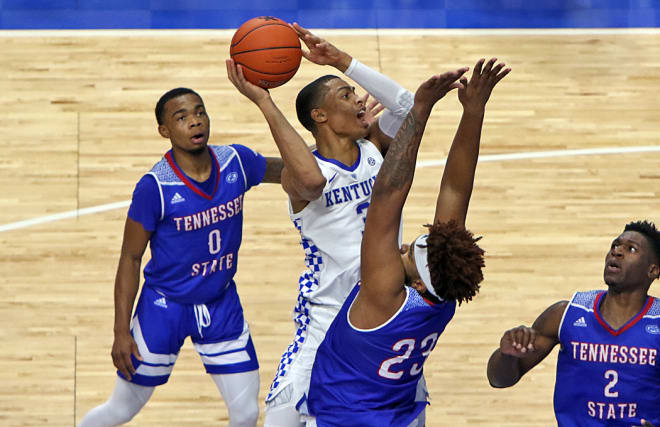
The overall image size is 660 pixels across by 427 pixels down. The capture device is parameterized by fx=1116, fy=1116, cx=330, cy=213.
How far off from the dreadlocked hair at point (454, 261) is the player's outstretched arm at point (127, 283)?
1970mm

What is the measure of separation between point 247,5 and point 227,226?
5511mm

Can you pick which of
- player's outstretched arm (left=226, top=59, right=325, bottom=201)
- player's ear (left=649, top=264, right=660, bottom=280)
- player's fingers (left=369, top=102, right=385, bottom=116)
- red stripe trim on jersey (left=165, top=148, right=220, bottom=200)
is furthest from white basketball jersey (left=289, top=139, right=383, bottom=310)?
player's ear (left=649, top=264, right=660, bottom=280)

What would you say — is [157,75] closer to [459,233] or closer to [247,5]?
[247,5]

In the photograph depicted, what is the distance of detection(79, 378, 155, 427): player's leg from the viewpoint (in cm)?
606

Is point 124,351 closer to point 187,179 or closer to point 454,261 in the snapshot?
point 187,179

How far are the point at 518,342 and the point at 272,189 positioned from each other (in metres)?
4.01

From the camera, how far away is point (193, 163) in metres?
5.88

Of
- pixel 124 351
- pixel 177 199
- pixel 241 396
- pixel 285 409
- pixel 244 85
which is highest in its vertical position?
pixel 244 85

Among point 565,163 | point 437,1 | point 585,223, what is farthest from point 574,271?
point 437,1

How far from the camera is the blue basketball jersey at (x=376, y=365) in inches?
177

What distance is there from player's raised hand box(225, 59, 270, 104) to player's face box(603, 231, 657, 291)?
70.6 inches

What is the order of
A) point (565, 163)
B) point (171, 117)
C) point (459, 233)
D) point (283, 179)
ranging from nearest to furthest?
1. point (459, 233)
2. point (283, 179)
3. point (171, 117)
4. point (565, 163)

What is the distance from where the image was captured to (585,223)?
28.0 feet

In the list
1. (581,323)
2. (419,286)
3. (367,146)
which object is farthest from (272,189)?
(419,286)
